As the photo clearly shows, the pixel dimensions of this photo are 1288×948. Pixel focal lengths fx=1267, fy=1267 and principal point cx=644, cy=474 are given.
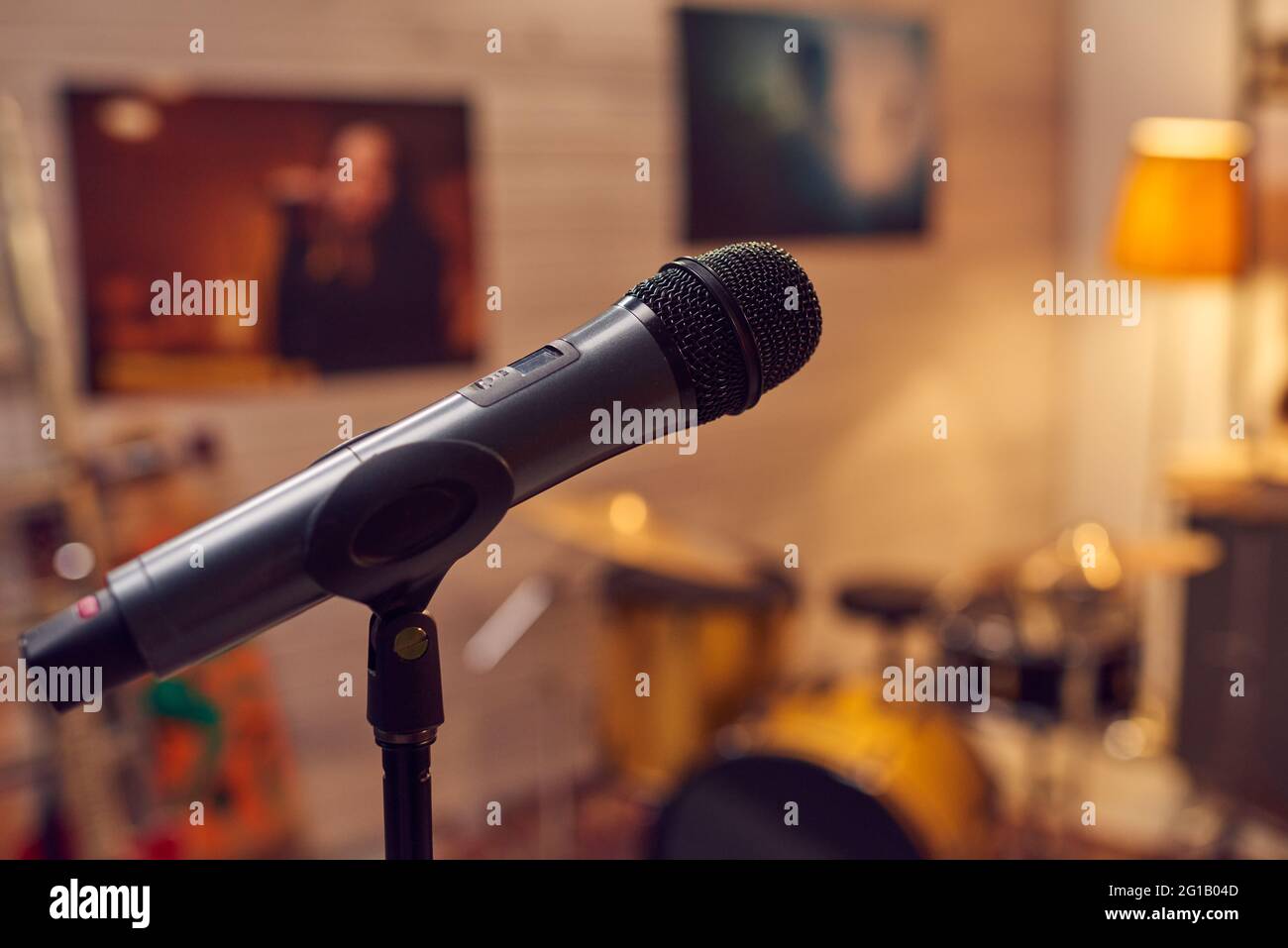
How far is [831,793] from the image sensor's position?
7.99 ft

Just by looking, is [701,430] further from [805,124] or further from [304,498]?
[304,498]

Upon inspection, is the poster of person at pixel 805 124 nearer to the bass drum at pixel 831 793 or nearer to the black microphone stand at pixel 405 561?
the bass drum at pixel 831 793

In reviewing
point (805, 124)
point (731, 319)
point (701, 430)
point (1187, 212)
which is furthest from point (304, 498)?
point (805, 124)

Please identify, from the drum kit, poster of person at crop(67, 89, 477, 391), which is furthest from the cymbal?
poster of person at crop(67, 89, 477, 391)

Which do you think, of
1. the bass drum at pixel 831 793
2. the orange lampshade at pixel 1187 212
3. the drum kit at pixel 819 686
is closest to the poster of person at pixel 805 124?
the orange lampshade at pixel 1187 212

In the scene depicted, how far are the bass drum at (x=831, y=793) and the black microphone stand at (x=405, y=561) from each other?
1.68 m

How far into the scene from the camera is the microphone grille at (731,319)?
0.87 m

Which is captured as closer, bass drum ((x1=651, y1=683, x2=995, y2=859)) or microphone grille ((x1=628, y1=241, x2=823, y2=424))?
microphone grille ((x1=628, y1=241, x2=823, y2=424))

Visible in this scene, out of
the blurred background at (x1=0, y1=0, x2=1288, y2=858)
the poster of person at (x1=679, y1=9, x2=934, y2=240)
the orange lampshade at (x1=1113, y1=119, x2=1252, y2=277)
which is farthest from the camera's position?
the poster of person at (x1=679, y1=9, x2=934, y2=240)

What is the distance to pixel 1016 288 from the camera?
420cm

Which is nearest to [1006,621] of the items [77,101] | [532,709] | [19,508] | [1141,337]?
[532,709]

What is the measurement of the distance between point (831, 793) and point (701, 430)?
4.73 ft

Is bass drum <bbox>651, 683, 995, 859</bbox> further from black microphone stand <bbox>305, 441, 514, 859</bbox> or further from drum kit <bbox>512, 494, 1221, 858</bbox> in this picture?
black microphone stand <bbox>305, 441, 514, 859</bbox>

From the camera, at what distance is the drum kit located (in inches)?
97.0
